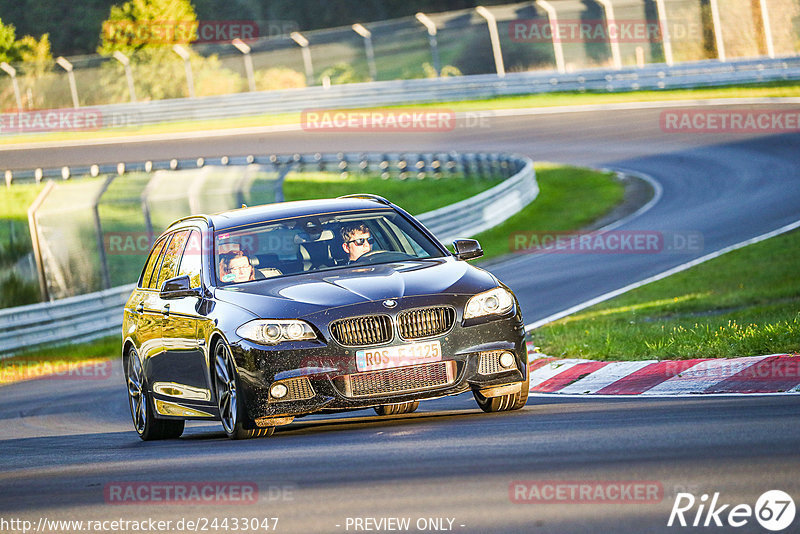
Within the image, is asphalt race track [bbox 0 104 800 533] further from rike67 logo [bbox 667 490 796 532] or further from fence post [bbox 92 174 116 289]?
fence post [bbox 92 174 116 289]

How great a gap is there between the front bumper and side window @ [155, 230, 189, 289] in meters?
1.97

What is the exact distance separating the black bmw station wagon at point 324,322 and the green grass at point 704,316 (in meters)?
2.29

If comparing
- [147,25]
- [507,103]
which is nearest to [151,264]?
[507,103]

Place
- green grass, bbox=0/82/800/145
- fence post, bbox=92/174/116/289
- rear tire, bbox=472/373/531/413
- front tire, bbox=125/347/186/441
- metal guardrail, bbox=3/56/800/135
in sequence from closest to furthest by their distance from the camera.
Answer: rear tire, bbox=472/373/531/413
front tire, bbox=125/347/186/441
fence post, bbox=92/174/116/289
green grass, bbox=0/82/800/145
metal guardrail, bbox=3/56/800/135

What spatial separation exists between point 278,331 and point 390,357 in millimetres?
715

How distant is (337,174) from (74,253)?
1201 centimetres

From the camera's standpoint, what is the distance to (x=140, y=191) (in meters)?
23.5

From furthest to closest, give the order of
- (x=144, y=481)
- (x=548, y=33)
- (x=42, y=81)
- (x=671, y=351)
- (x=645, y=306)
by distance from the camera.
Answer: (x=42, y=81), (x=548, y=33), (x=645, y=306), (x=671, y=351), (x=144, y=481)

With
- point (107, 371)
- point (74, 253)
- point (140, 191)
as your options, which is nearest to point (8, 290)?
point (74, 253)

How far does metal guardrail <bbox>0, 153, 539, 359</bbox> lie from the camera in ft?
66.3

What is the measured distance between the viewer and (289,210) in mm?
9398

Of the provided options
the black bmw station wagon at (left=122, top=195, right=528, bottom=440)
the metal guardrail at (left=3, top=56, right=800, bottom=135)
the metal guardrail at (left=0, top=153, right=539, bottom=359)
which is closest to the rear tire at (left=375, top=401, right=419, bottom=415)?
the black bmw station wagon at (left=122, top=195, right=528, bottom=440)

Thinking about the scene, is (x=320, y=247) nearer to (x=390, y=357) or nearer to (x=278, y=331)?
(x=278, y=331)

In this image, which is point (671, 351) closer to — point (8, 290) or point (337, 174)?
point (8, 290)
